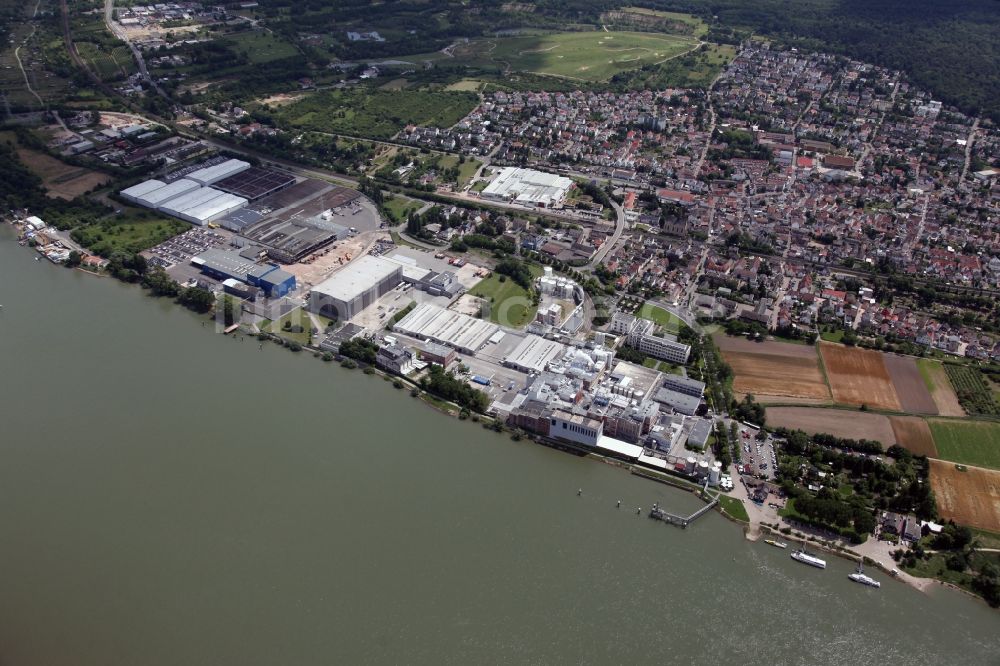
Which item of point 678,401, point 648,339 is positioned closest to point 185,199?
point 648,339

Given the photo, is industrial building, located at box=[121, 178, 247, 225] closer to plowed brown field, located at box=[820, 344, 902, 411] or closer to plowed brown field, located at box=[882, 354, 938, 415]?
plowed brown field, located at box=[820, 344, 902, 411]

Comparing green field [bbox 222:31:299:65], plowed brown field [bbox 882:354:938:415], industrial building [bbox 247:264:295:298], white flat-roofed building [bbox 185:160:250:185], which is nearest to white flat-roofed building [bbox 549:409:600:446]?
plowed brown field [bbox 882:354:938:415]

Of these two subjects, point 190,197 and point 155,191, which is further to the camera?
point 155,191

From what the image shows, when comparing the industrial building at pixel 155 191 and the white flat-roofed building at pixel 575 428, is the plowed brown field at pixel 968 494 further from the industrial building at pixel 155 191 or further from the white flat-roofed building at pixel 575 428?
the industrial building at pixel 155 191

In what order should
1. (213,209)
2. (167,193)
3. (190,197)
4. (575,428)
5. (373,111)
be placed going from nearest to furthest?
1. (575,428)
2. (213,209)
3. (190,197)
4. (167,193)
5. (373,111)

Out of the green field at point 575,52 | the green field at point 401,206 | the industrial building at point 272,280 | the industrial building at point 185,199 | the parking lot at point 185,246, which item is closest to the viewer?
the industrial building at point 272,280

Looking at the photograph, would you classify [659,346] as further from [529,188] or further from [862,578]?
[529,188]

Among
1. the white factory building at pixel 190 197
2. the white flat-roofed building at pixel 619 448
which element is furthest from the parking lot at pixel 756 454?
the white factory building at pixel 190 197

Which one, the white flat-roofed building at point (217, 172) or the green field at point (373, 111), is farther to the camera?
the green field at point (373, 111)
